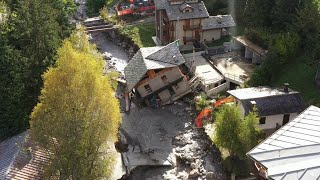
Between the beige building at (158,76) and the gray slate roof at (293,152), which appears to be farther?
the beige building at (158,76)

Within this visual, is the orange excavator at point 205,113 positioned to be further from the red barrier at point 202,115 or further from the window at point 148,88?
the window at point 148,88

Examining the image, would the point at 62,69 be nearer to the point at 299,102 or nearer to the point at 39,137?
the point at 39,137

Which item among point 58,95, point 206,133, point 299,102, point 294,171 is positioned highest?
point 58,95

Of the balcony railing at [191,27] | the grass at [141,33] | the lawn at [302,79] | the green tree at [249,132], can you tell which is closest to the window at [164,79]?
the balcony railing at [191,27]

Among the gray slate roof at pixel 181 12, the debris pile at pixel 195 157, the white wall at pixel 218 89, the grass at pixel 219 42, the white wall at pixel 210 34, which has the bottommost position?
the debris pile at pixel 195 157

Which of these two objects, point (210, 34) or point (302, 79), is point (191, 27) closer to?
point (210, 34)

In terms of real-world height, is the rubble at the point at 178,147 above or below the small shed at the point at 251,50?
below

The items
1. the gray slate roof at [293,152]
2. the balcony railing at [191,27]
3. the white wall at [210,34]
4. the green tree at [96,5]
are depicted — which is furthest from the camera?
the green tree at [96,5]

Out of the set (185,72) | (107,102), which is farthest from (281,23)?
(107,102)

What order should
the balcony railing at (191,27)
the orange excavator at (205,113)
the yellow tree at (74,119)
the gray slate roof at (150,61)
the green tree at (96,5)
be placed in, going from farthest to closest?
1. the green tree at (96,5)
2. the balcony railing at (191,27)
3. the gray slate roof at (150,61)
4. the orange excavator at (205,113)
5. the yellow tree at (74,119)
